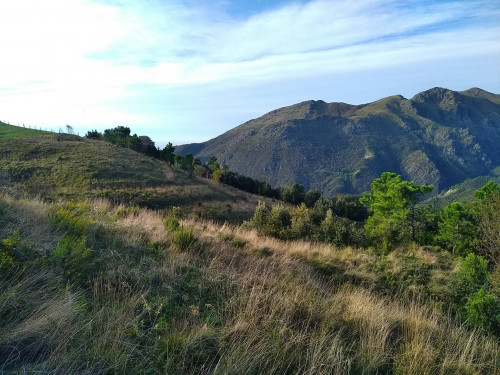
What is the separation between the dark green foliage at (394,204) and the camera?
18.9 m

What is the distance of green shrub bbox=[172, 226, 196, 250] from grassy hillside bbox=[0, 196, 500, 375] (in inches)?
20.7

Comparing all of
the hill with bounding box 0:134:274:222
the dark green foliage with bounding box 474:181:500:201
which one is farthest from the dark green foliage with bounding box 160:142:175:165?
the dark green foliage with bounding box 474:181:500:201

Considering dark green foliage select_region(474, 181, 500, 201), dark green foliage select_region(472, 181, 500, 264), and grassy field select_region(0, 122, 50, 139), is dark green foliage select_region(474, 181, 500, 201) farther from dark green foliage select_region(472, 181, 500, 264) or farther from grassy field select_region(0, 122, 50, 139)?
grassy field select_region(0, 122, 50, 139)

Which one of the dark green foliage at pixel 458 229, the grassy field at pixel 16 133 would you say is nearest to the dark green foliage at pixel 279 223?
the dark green foliage at pixel 458 229

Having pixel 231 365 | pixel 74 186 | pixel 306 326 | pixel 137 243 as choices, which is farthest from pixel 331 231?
pixel 74 186

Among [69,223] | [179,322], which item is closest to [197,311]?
[179,322]

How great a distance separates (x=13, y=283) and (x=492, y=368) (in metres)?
5.11

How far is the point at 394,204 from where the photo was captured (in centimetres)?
2134

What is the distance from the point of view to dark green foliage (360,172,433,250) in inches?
743

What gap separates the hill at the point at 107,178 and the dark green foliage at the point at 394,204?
14.8 meters

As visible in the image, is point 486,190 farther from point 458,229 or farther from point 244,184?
point 244,184

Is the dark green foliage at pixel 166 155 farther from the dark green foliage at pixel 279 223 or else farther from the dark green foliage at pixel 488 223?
the dark green foliage at pixel 488 223

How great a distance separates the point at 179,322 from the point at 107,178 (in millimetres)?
36418

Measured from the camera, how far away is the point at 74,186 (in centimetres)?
3281
